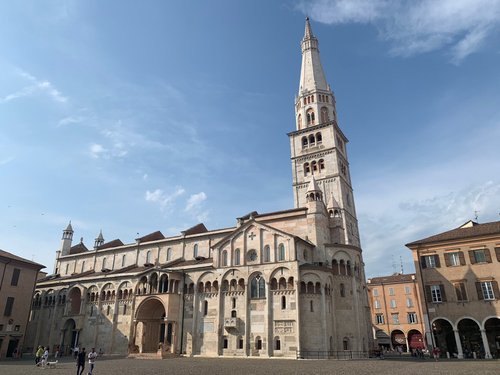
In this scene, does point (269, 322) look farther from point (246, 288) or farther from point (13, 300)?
point (13, 300)

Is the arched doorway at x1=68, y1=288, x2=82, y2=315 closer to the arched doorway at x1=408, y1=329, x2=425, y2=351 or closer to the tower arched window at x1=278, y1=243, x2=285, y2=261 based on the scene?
the tower arched window at x1=278, y1=243, x2=285, y2=261

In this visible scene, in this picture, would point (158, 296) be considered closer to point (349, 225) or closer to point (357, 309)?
point (357, 309)

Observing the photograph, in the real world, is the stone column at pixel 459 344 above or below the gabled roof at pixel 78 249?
below

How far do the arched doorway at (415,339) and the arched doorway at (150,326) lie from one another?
37.7m

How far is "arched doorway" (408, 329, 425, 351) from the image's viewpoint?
179 feet

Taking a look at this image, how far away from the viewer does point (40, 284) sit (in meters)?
54.4

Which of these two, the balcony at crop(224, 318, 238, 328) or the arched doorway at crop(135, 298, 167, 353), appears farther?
the arched doorway at crop(135, 298, 167, 353)

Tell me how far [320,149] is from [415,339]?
33077 mm

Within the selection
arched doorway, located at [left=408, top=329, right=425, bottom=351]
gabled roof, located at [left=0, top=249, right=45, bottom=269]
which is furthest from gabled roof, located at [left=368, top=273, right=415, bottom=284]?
gabled roof, located at [left=0, top=249, right=45, bottom=269]

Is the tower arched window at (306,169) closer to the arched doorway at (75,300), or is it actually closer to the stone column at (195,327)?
the stone column at (195,327)

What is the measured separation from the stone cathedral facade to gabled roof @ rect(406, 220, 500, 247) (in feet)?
25.2

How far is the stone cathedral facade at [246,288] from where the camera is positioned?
3534 centimetres

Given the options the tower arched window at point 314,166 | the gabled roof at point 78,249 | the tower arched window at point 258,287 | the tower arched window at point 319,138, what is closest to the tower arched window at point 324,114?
the tower arched window at point 319,138

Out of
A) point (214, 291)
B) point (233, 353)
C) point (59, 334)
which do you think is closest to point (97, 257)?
point (59, 334)
